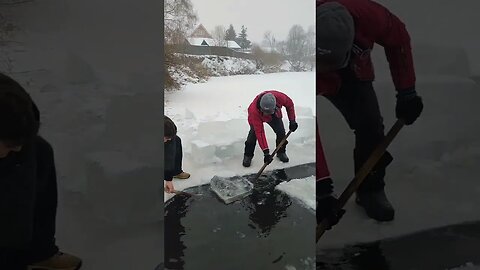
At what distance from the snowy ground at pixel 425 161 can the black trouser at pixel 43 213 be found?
109 centimetres

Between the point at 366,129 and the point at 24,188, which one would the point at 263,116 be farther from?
the point at 24,188

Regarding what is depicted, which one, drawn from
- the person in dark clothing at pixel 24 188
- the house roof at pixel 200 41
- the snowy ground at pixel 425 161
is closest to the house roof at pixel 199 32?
the house roof at pixel 200 41

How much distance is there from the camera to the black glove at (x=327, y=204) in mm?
1904

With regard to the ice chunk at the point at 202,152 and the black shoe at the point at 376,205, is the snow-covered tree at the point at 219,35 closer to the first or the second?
the ice chunk at the point at 202,152

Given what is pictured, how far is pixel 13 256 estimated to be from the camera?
1.76m

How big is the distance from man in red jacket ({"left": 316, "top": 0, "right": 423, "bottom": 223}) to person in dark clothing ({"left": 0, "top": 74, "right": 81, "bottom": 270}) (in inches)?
42.9

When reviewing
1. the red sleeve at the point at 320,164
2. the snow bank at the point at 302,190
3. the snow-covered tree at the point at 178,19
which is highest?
the snow-covered tree at the point at 178,19

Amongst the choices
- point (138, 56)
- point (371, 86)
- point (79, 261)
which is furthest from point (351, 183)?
point (79, 261)

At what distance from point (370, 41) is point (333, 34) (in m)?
0.16

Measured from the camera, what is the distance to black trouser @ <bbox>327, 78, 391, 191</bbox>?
1896 millimetres

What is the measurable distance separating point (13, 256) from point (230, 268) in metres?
0.84

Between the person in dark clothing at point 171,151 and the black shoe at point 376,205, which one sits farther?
the black shoe at point 376,205

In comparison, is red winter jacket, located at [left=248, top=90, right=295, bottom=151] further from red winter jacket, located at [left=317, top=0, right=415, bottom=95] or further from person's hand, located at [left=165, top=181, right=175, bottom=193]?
person's hand, located at [left=165, top=181, right=175, bottom=193]

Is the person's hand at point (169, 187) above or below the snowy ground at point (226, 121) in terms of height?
below
